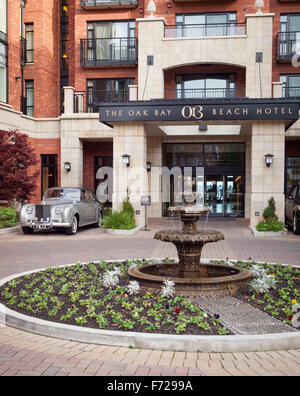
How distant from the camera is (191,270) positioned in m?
8.11

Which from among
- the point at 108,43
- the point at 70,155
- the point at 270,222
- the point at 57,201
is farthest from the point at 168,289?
the point at 108,43

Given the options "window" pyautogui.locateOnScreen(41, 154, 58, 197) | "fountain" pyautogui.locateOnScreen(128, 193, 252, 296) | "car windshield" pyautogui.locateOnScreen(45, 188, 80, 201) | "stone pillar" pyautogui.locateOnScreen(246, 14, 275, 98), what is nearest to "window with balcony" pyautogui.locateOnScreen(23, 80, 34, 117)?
"window" pyautogui.locateOnScreen(41, 154, 58, 197)

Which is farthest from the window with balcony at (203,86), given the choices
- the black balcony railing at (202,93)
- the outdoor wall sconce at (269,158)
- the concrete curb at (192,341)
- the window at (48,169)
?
the concrete curb at (192,341)

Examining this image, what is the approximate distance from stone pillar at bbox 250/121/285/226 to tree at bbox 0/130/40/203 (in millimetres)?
9152

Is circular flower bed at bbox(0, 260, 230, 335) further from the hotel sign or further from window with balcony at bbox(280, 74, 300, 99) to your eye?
window with balcony at bbox(280, 74, 300, 99)

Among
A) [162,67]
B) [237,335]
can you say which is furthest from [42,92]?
[237,335]

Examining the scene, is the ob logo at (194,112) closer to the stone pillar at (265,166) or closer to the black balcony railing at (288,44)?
the stone pillar at (265,166)

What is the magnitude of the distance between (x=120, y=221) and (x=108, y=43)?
12.7 metres

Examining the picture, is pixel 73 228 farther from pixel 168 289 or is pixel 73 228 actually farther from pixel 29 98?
pixel 29 98

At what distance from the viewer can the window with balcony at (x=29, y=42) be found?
2619cm

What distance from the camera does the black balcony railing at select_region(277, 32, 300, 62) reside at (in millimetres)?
22977

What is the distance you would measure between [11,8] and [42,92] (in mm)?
4675
